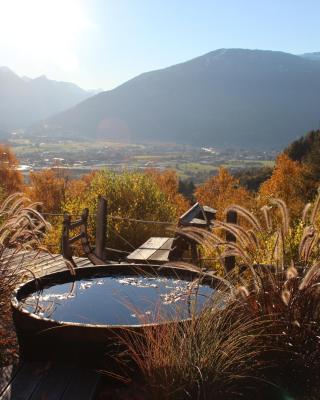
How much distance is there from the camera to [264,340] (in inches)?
116

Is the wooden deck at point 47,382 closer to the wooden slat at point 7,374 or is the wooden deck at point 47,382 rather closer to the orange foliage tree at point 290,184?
the wooden slat at point 7,374

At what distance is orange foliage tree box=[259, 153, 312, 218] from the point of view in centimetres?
3200

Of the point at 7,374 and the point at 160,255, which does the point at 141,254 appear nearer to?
the point at 160,255

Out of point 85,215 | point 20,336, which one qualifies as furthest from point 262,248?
point 85,215

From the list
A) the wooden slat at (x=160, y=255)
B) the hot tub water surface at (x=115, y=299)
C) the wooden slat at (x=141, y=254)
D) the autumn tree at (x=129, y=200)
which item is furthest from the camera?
the autumn tree at (x=129, y=200)

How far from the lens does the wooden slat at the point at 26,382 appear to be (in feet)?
9.00

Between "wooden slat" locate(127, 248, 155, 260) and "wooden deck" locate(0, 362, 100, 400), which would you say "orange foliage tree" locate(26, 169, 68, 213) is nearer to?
"wooden slat" locate(127, 248, 155, 260)

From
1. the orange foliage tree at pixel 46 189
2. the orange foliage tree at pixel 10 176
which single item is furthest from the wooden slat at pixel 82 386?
the orange foliage tree at pixel 10 176

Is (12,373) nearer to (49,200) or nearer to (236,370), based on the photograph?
(236,370)

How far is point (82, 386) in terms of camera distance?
2.81m

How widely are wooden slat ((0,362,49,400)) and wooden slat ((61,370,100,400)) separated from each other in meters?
0.22

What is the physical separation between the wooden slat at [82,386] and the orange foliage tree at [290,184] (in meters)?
27.2

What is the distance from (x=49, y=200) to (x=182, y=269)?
42.9 metres

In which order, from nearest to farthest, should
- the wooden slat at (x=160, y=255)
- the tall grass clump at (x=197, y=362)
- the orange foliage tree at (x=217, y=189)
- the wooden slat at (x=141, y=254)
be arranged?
the tall grass clump at (x=197, y=362) < the wooden slat at (x=141, y=254) < the wooden slat at (x=160, y=255) < the orange foliage tree at (x=217, y=189)
